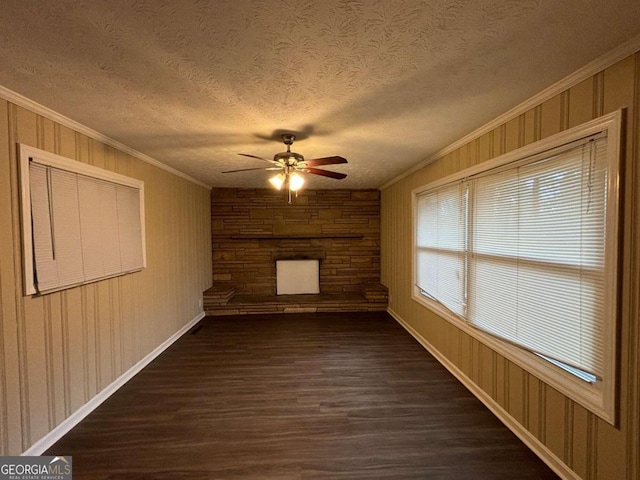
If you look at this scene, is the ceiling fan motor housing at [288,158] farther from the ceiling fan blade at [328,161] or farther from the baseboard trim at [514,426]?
the baseboard trim at [514,426]

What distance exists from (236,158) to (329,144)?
3.92 feet

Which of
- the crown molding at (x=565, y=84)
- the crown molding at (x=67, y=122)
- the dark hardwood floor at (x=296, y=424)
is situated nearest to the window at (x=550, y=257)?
the crown molding at (x=565, y=84)

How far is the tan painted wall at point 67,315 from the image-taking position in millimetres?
1726

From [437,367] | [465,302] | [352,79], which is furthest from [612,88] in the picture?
[437,367]

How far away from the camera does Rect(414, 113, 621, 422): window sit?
1.44m

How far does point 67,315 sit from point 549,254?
3.45 meters

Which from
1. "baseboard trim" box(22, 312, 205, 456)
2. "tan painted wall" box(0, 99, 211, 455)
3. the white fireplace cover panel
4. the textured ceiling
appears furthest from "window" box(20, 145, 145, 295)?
the white fireplace cover panel

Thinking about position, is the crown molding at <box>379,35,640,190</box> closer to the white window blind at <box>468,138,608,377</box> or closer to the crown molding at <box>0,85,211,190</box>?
the white window blind at <box>468,138,608,377</box>

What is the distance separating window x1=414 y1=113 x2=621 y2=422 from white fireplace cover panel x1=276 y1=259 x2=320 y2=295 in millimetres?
3181

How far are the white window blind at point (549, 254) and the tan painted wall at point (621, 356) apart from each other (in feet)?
0.41

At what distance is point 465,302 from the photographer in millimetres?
2707
